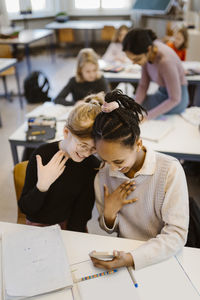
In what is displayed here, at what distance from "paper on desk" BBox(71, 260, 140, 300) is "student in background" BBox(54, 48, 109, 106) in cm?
168

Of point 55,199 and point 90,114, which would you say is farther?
point 55,199

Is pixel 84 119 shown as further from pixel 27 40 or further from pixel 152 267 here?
pixel 27 40

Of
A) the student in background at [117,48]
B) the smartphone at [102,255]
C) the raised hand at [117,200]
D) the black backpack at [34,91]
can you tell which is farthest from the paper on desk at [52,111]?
the student in background at [117,48]

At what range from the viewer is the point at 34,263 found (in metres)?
0.90

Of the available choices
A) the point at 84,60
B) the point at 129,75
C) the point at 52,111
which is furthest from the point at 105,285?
the point at 129,75

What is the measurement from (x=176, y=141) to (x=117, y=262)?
1.07 m

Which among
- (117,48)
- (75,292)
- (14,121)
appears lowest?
(14,121)

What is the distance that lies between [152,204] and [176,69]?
1.28m

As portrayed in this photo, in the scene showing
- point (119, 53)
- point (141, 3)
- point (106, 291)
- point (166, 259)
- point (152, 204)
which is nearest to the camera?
point (106, 291)

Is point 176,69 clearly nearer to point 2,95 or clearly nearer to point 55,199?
point 55,199

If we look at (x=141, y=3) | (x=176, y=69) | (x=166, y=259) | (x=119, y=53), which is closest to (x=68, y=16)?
(x=141, y=3)

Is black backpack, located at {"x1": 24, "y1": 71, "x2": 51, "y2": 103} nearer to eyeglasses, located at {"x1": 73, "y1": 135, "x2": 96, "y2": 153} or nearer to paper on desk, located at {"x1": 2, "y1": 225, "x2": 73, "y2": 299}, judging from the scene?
eyeglasses, located at {"x1": 73, "y1": 135, "x2": 96, "y2": 153}

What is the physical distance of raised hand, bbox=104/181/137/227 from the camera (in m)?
1.08

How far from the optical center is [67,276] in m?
0.87
